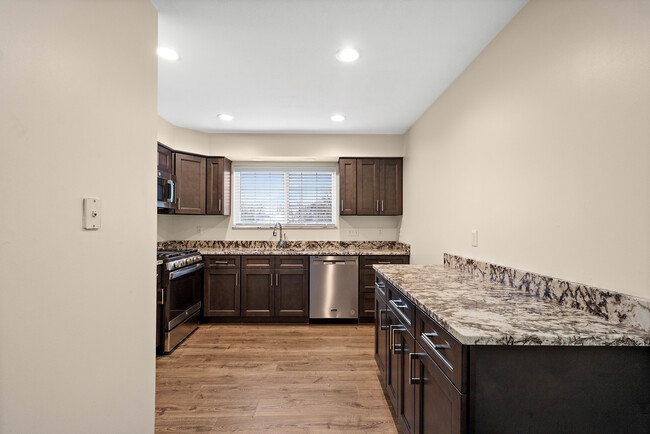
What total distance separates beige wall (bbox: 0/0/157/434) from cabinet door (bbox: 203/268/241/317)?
2152 mm

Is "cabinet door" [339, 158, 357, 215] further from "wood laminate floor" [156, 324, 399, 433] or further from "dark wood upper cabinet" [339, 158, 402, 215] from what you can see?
"wood laminate floor" [156, 324, 399, 433]

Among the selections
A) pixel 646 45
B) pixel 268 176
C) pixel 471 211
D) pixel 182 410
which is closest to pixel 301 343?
pixel 182 410

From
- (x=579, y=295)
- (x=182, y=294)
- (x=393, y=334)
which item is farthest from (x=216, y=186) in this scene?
(x=579, y=295)

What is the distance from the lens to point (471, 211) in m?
2.21

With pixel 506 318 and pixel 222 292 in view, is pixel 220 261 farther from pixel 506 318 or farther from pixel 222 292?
pixel 506 318

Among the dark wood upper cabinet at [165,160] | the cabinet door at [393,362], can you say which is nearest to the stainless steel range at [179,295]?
the dark wood upper cabinet at [165,160]

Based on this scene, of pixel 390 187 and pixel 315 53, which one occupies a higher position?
pixel 315 53

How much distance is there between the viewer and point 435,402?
1.18 m

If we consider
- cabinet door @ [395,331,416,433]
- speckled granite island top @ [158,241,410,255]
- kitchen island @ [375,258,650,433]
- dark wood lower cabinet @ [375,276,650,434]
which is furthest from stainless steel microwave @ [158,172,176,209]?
dark wood lower cabinet @ [375,276,650,434]

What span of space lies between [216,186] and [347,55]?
263cm

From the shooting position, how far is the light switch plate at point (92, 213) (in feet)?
3.70

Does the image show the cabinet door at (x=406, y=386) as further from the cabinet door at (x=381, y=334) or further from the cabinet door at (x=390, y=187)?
the cabinet door at (x=390, y=187)

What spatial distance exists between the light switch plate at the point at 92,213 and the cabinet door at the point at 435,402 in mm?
1481

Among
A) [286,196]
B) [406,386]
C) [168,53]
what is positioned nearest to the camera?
[406,386]
